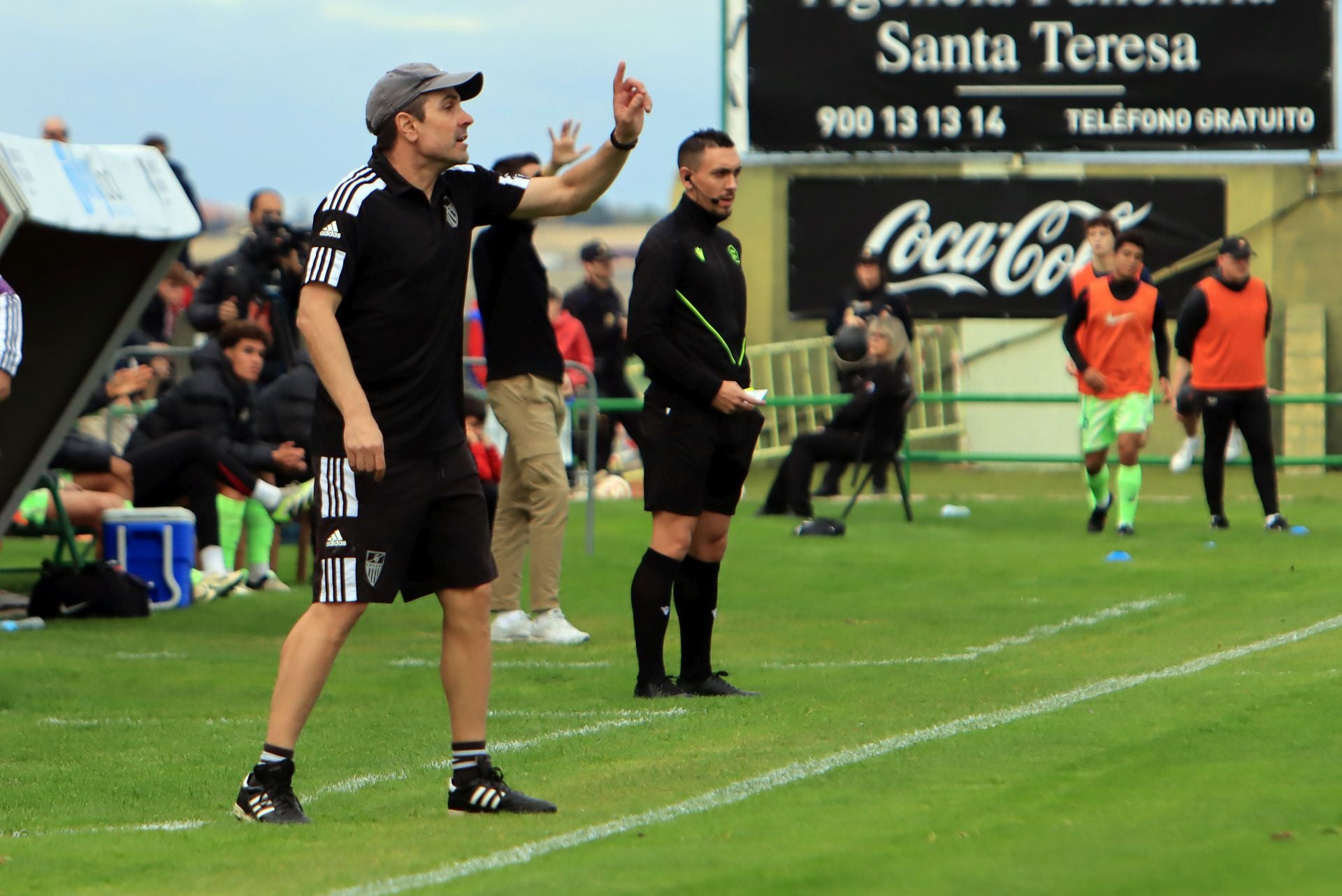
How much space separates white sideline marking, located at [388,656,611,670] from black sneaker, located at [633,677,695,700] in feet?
3.72

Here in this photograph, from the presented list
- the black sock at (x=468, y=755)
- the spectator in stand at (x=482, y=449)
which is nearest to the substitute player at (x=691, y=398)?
the black sock at (x=468, y=755)

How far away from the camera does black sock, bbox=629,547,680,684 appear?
8.64m

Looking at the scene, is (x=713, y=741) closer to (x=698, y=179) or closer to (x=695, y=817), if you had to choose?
(x=695, y=817)

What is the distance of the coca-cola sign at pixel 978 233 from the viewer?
2280 centimetres

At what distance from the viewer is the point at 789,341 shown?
23.4 m

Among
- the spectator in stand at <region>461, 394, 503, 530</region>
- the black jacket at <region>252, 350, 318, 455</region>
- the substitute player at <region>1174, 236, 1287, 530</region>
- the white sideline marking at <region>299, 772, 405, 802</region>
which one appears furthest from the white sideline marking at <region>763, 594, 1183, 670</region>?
the black jacket at <region>252, 350, 318, 455</region>

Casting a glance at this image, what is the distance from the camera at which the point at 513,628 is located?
36.1 feet

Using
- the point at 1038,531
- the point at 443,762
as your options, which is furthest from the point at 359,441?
the point at 1038,531

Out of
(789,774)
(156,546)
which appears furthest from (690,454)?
(156,546)

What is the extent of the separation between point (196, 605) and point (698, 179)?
17.3 feet

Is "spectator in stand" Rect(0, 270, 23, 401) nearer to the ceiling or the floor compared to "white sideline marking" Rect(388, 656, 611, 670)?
nearer to the ceiling

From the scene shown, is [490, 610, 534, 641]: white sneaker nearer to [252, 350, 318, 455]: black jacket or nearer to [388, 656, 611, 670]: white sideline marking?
[388, 656, 611, 670]: white sideline marking

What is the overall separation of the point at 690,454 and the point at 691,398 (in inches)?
8.6

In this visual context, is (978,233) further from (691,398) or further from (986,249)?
(691,398)
